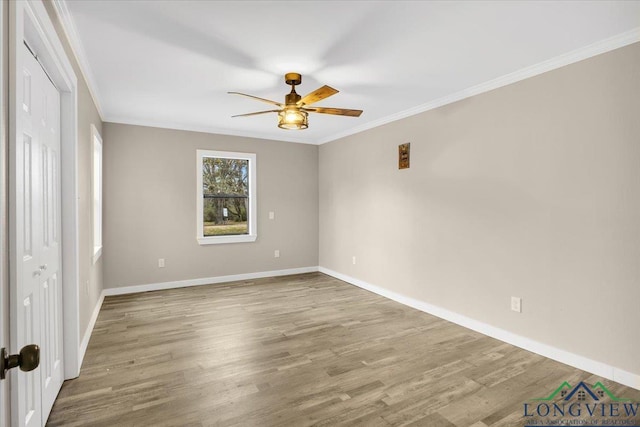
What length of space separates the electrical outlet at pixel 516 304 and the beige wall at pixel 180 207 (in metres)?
3.67

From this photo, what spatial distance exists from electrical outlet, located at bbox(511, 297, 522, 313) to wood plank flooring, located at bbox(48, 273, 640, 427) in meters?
0.35

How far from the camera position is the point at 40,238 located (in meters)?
1.85

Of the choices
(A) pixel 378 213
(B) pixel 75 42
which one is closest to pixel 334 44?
(B) pixel 75 42

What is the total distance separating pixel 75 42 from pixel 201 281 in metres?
3.66

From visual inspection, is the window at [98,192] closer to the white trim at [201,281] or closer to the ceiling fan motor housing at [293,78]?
the white trim at [201,281]

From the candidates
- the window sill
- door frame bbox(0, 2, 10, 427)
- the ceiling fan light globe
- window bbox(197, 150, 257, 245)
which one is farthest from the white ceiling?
the window sill

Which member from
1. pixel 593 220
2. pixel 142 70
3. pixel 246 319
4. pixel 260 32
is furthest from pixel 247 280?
pixel 593 220

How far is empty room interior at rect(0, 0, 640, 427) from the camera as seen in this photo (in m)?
2.03

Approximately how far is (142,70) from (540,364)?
420 cm

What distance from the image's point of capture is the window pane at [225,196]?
17.9 ft

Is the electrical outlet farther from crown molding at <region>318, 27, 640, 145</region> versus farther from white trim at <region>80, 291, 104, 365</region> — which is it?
white trim at <region>80, 291, 104, 365</region>

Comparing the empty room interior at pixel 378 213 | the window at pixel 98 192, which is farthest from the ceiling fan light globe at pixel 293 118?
the window at pixel 98 192
